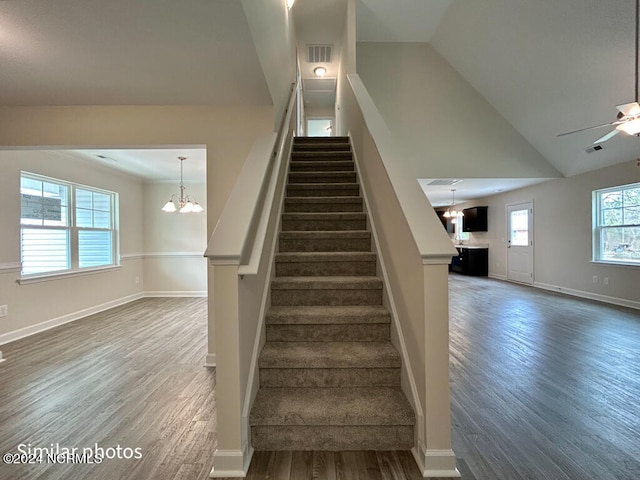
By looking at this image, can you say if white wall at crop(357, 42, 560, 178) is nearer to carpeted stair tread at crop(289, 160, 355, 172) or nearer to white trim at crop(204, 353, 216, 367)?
carpeted stair tread at crop(289, 160, 355, 172)

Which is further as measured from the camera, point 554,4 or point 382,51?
point 382,51

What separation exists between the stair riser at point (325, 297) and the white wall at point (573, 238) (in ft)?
17.4

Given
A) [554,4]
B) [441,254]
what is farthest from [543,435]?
[554,4]

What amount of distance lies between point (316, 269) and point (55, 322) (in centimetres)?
429

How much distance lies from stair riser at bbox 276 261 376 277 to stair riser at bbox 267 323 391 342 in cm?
58

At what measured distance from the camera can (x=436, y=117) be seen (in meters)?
5.98

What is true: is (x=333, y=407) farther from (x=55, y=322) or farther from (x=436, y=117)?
(x=436, y=117)

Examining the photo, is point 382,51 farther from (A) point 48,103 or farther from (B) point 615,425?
(B) point 615,425

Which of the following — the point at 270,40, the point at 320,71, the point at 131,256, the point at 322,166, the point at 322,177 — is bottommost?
the point at 131,256

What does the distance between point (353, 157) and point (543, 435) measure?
3.43 m

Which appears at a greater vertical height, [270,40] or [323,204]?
[270,40]

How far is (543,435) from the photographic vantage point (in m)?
1.86

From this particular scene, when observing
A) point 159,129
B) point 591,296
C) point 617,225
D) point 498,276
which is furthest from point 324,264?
point 498,276

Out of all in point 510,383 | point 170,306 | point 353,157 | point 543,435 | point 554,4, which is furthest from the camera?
point 170,306
